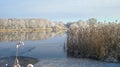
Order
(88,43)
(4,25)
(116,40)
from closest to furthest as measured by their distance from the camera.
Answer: (116,40), (88,43), (4,25)

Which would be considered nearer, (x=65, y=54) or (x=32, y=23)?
(x=65, y=54)

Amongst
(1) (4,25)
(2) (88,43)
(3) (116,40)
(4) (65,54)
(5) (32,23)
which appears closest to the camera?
(3) (116,40)

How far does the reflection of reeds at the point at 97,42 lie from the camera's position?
18047mm

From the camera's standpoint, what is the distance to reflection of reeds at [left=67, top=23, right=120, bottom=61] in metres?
18.0

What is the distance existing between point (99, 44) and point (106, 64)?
2.09 metres

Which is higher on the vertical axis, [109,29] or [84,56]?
[109,29]

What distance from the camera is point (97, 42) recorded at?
60.6ft

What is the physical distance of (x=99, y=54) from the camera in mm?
18453

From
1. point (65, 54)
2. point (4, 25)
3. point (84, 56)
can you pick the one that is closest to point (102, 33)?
point (84, 56)

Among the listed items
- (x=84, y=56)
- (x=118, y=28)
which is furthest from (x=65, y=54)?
(x=118, y=28)

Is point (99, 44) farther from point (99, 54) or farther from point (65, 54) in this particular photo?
point (65, 54)

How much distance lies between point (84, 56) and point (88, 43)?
34.0 inches

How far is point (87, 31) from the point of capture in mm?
19984

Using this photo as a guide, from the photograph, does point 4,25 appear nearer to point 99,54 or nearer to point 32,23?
point 32,23
